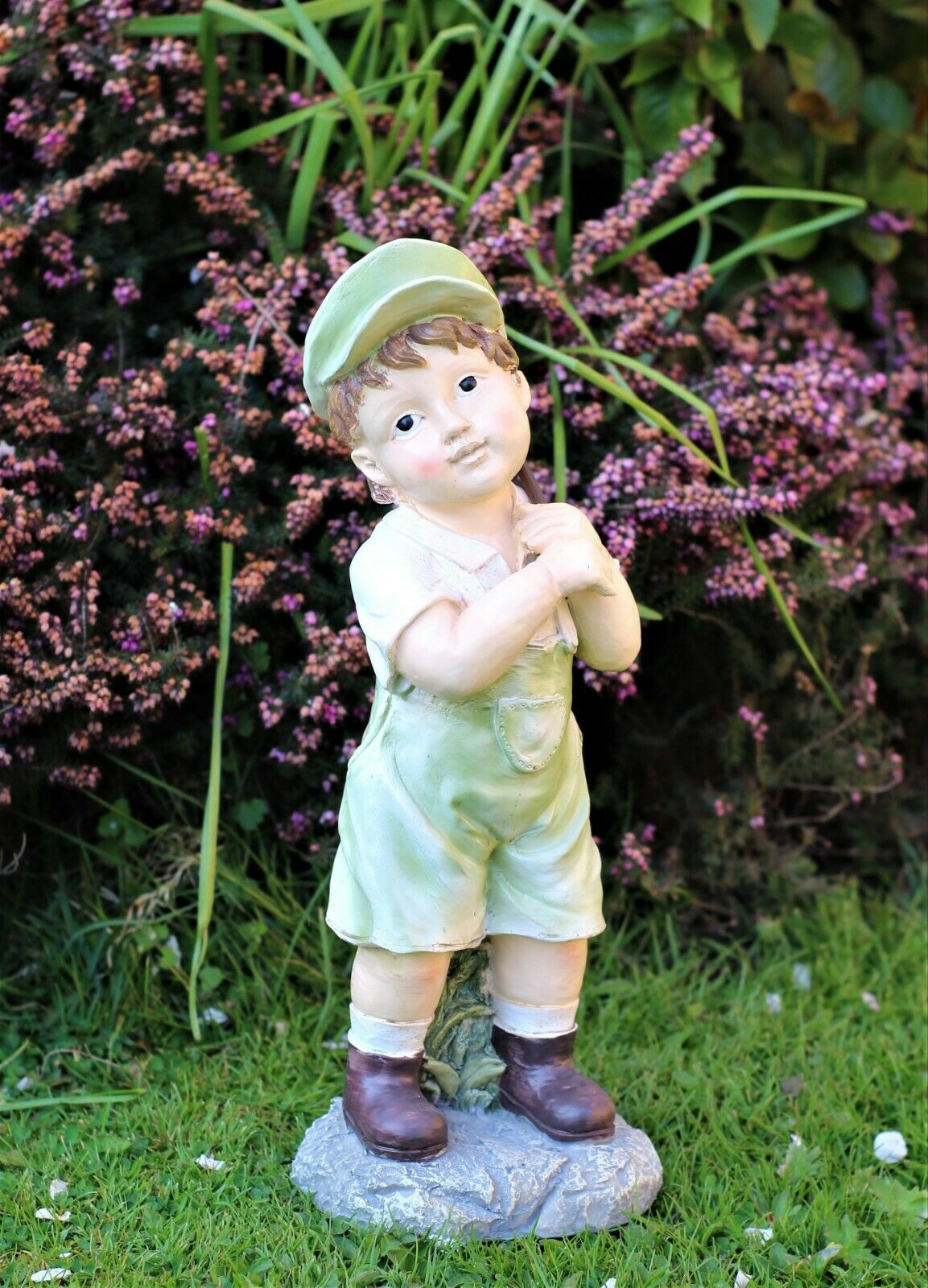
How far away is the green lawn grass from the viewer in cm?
220

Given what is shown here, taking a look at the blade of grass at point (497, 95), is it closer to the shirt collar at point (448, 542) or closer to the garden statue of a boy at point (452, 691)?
the garden statue of a boy at point (452, 691)

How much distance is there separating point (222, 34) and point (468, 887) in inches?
81.1

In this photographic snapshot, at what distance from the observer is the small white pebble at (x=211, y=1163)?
7.95 ft

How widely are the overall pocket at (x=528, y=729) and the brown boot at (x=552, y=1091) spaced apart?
0.53m

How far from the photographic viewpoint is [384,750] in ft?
7.15

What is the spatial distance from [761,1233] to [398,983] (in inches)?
28.2

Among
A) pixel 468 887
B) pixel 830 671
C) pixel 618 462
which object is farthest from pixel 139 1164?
pixel 830 671

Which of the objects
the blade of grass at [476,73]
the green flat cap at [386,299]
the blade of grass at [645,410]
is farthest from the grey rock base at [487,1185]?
the blade of grass at [476,73]

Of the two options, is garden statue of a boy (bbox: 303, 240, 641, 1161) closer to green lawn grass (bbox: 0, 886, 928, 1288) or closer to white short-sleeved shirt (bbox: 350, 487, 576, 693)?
white short-sleeved shirt (bbox: 350, 487, 576, 693)

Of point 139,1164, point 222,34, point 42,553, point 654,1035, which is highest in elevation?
point 222,34

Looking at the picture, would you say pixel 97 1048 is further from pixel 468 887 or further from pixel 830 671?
pixel 830 671

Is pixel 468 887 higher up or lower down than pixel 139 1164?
higher up

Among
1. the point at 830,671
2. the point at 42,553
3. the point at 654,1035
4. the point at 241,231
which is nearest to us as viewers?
the point at 42,553

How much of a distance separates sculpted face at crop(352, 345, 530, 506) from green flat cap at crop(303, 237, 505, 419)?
6 centimetres
